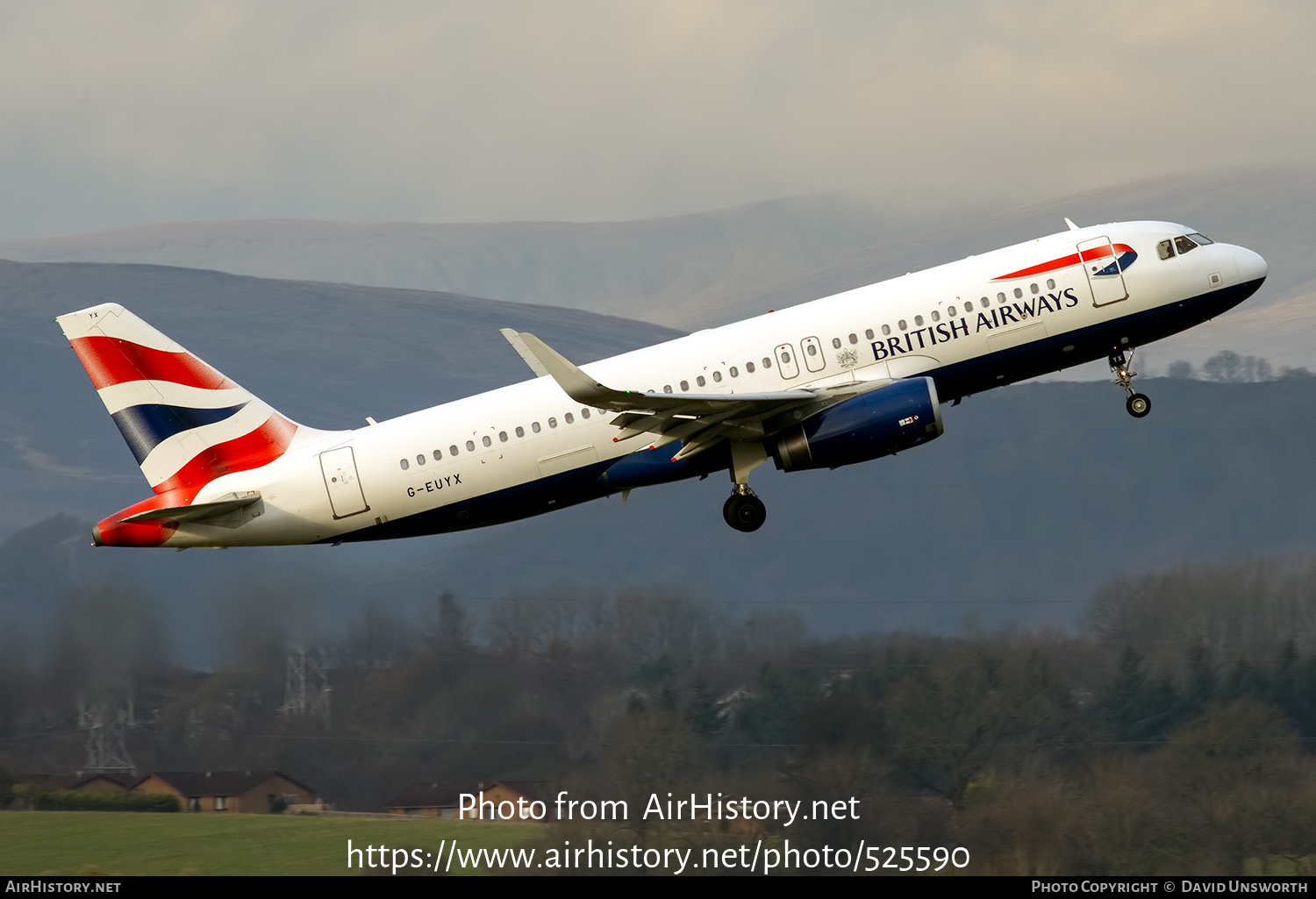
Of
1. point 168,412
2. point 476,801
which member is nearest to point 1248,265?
point 168,412

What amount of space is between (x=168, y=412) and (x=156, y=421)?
35 centimetres

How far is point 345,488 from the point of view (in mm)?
37469

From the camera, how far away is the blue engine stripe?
3859 centimetres

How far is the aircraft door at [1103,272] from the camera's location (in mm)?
36875

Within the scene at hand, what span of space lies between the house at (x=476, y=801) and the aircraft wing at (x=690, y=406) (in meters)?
17.2

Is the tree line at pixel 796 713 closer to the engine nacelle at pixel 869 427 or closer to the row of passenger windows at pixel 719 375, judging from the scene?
the engine nacelle at pixel 869 427

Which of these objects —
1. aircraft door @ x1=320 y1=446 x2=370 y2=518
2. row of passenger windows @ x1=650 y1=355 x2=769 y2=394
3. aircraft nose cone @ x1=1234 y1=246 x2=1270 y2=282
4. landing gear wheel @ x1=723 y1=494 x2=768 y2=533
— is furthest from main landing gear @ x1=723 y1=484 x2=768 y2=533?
aircraft nose cone @ x1=1234 y1=246 x2=1270 y2=282

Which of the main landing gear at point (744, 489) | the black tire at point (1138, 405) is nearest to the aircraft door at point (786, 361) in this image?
the main landing gear at point (744, 489)

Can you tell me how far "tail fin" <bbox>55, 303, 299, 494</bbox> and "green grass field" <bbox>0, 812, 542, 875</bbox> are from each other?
561 inches

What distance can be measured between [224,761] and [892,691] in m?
23.4

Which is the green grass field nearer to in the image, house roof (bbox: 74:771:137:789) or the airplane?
house roof (bbox: 74:771:137:789)

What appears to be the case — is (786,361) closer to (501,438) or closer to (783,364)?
(783,364)

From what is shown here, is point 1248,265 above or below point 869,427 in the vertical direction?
above
